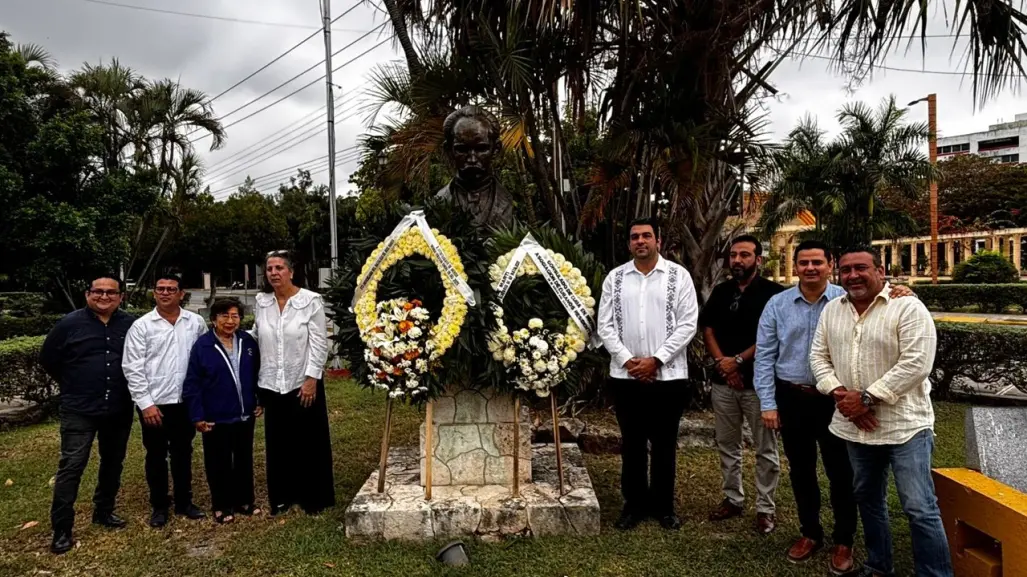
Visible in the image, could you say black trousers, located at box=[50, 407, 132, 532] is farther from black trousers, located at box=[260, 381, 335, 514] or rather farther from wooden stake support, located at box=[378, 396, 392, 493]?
wooden stake support, located at box=[378, 396, 392, 493]

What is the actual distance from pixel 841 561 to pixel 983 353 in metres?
5.11

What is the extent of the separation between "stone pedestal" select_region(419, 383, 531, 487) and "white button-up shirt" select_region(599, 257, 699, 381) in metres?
0.88

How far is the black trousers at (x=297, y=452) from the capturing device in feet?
13.4

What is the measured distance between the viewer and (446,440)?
408 centimetres

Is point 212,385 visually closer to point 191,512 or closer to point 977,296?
point 191,512

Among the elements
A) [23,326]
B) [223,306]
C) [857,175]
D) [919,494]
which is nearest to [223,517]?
[223,306]

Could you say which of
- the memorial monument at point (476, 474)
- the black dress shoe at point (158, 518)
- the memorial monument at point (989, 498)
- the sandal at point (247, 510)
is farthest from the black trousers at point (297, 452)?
the memorial monument at point (989, 498)

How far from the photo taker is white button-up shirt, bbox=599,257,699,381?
11.9ft

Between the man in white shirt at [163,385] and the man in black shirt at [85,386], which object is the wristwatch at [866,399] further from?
the man in black shirt at [85,386]

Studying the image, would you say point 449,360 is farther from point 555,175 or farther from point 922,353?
point 555,175

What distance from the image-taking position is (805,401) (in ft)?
10.7

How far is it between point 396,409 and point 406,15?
466 cm

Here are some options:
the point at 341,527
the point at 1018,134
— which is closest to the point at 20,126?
the point at 341,527

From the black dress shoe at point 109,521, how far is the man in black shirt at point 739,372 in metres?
3.85
